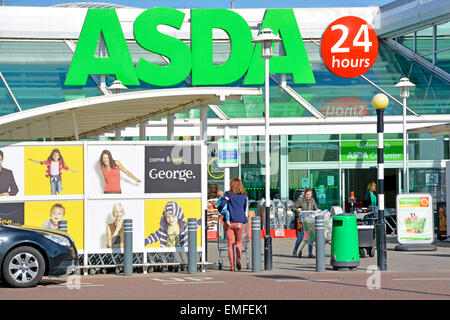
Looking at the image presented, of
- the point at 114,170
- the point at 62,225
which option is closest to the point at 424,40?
the point at 114,170

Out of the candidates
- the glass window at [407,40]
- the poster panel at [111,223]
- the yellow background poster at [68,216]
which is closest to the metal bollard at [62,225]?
the yellow background poster at [68,216]

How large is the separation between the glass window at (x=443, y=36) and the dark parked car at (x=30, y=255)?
24.6 meters

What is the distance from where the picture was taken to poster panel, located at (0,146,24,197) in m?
17.5

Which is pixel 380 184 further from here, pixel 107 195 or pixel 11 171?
pixel 11 171

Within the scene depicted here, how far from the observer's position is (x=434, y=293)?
13258mm

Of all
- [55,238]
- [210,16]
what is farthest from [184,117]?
[55,238]

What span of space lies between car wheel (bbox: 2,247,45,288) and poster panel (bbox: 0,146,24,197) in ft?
8.95

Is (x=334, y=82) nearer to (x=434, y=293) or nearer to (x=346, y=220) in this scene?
(x=346, y=220)

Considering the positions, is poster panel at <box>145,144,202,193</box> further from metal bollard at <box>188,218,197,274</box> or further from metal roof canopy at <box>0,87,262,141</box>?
metal roof canopy at <box>0,87,262,141</box>

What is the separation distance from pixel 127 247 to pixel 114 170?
166 centimetres

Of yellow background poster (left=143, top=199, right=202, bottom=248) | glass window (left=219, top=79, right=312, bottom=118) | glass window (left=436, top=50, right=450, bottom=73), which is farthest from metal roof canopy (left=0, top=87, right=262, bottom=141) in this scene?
glass window (left=436, top=50, right=450, bottom=73)

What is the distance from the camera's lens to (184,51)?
35.7m

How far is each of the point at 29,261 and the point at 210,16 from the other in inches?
889
